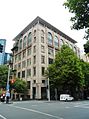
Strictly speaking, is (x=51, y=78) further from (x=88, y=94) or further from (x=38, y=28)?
(x=88, y=94)

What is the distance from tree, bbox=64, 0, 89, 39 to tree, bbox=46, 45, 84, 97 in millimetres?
39499

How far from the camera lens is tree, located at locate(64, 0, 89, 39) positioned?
10.4 metres

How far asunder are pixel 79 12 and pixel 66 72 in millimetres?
40524

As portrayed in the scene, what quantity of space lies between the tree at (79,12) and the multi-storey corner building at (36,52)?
157 feet

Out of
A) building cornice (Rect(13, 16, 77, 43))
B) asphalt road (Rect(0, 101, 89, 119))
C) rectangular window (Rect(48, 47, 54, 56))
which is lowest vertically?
asphalt road (Rect(0, 101, 89, 119))

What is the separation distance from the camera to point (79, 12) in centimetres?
1063

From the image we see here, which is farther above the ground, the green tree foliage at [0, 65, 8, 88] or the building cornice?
the building cornice

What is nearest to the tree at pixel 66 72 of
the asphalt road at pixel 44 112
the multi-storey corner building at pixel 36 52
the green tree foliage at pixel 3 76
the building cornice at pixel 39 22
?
the multi-storey corner building at pixel 36 52

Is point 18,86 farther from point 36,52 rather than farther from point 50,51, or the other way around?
point 50,51

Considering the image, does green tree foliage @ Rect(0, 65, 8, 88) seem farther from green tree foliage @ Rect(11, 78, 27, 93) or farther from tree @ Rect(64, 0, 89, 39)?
tree @ Rect(64, 0, 89, 39)

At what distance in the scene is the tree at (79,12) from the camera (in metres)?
10.4

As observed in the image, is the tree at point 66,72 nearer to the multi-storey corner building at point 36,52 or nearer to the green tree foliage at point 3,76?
the multi-storey corner building at point 36,52

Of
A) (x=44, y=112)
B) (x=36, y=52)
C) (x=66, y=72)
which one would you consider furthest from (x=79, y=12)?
(x=36, y=52)

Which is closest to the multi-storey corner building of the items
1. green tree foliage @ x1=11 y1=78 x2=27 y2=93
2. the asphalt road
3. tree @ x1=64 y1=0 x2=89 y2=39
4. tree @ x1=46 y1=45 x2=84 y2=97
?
green tree foliage @ x1=11 y1=78 x2=27 y2=93
